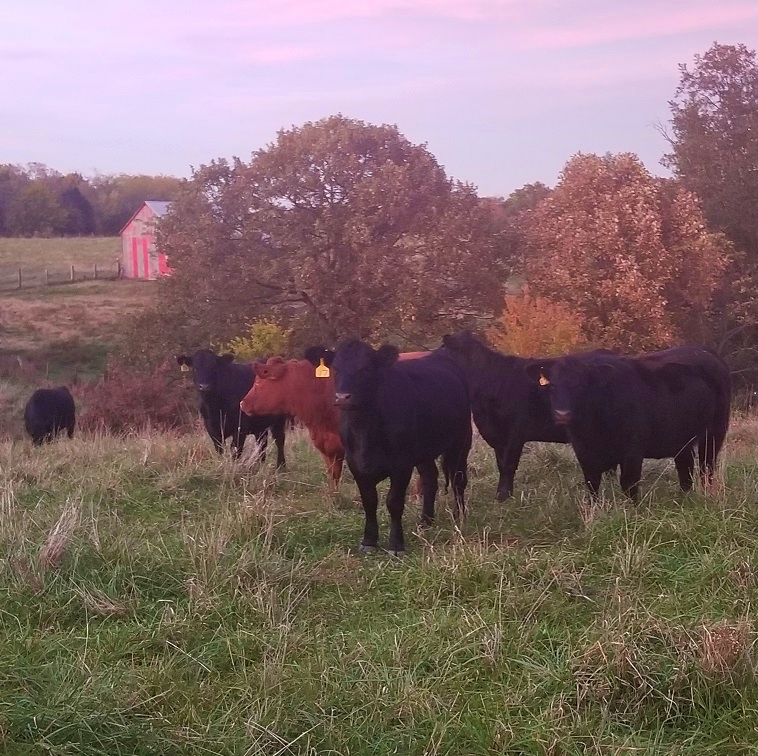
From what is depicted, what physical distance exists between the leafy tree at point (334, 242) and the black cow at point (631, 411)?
17.0 metres

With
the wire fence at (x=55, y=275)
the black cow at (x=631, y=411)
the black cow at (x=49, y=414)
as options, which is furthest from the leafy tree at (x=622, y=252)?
the wire fence at (x=55, y=275)

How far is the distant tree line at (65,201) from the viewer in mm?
66938

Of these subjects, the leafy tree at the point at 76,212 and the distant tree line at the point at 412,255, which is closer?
the distant tree line at the point at 412,255

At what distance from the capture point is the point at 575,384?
7.23 meters

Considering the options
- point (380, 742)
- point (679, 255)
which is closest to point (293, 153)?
point (679, 255)

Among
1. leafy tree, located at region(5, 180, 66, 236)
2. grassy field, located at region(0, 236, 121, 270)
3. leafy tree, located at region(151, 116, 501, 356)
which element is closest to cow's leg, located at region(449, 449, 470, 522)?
leafy tree, located at region(151, 116, 501, 356)

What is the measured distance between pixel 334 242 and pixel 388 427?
65.0 ft

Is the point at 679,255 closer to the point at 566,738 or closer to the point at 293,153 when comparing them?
the point at 293,153

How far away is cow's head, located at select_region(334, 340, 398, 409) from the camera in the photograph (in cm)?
661

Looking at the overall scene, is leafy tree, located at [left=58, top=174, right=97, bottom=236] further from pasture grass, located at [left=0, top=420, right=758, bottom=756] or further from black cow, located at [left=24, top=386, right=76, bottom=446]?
pasture grass, located at [left=0, top=420, right=758, bottom=756]

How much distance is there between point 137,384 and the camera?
2136 cm

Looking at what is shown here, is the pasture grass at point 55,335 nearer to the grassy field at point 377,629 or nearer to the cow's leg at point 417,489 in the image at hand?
the cow's leg at point 417,489

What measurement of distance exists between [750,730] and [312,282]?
22.2m

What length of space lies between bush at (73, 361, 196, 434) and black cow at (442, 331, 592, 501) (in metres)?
11.4
